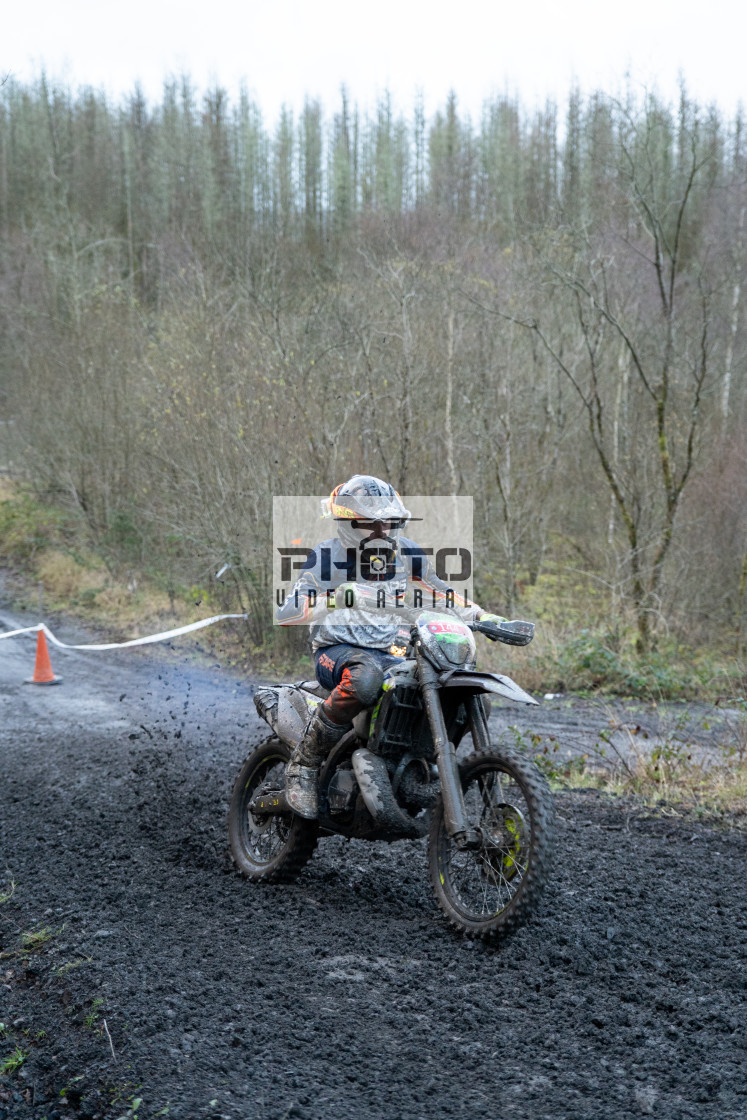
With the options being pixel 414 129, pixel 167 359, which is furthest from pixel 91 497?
pixel 414 129

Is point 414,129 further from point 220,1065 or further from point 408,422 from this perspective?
point 220,1065

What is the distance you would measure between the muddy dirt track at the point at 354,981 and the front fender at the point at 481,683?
1.03 metres

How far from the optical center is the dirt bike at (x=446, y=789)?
3.96m

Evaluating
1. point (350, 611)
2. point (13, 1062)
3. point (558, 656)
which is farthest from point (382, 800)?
point (558, 656)

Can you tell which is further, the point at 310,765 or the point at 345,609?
the point at 310,765

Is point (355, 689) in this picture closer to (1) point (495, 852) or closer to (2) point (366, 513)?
(2) point (366, 513)

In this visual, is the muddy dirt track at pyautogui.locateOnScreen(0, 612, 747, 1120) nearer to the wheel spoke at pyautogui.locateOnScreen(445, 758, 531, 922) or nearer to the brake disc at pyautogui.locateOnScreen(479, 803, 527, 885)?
the wheel spoke at pyautogui.locateOnScreen(445, 758, 531, 922)

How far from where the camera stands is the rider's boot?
15.4 ft

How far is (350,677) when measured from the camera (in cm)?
448

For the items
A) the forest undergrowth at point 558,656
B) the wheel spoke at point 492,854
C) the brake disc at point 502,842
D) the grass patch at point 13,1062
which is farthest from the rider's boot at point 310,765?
the forest undergrowth at point 558,656

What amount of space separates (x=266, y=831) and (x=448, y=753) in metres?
1.59

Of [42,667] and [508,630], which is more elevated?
[508,630]

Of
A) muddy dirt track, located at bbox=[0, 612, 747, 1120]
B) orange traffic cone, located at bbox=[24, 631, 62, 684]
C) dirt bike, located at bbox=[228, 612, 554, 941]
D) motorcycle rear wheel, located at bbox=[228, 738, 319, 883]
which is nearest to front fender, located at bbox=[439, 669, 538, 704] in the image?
dirt bike, located at bbox=[228, 612, 554, 941]

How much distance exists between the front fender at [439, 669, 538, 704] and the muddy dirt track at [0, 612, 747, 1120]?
103cm
